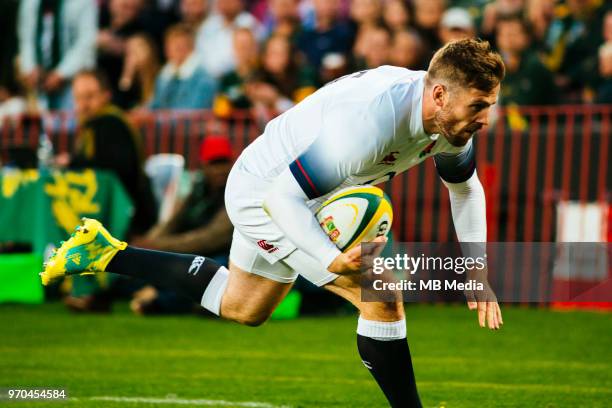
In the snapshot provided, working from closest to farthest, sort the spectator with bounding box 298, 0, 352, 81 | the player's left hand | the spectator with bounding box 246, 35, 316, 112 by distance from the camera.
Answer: the player's left hand → the spectator with bounding box 246, 35, 316, 112 → the spectator with bounding box 298, 0, 352, 81

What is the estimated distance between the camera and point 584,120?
1209 cm

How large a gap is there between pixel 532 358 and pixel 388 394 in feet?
11.2

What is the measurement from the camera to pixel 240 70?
14.6m

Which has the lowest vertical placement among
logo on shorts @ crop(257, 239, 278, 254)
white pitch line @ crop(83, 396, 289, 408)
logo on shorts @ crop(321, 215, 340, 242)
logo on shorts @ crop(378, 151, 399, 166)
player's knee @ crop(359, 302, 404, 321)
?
white pitch line @ crop(83, 396, 289, 408)

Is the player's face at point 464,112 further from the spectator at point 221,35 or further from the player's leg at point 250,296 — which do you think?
the spectator at point 221,35

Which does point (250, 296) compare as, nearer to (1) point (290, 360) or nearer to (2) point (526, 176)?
(1) point (290, 360)

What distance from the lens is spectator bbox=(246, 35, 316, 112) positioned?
13.7 m

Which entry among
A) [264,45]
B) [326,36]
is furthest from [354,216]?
[264,45]

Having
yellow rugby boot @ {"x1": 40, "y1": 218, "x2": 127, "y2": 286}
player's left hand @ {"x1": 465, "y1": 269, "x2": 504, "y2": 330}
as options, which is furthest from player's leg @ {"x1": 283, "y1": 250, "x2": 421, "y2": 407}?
yellow rugby boot @ {"x1": 40, "y1": 218, "x2": 127, "y2": 286}

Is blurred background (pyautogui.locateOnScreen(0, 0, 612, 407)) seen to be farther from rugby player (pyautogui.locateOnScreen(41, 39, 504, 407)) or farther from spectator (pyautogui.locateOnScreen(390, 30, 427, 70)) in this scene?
rugby player (pyautogui.locateOnScreen(41, 39, 504, 407))

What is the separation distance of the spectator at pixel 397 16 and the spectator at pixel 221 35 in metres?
2.07

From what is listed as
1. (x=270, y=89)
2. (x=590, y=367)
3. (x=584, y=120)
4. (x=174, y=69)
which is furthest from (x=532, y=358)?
(x=174, y=69)

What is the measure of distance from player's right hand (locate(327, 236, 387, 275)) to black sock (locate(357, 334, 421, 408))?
706 millimetres

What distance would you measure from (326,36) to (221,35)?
5.27ft
